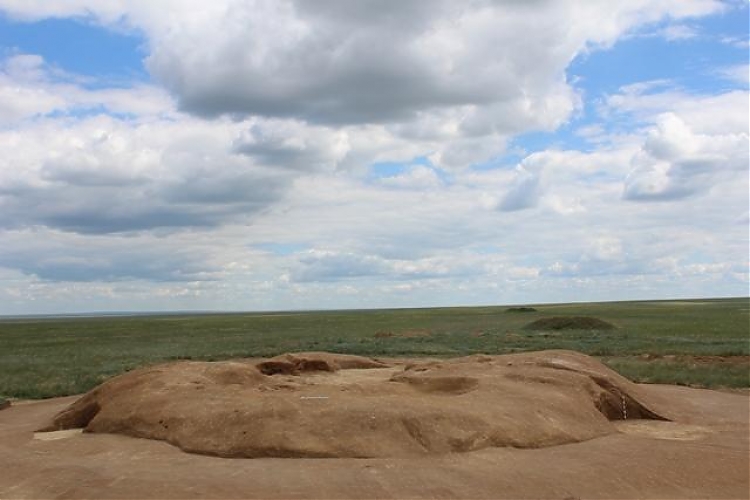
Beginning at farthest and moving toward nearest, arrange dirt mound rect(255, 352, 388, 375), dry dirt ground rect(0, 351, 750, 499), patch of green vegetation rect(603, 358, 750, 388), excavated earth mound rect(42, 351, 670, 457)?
patch of green vegetation rect(603, 358, 750, 388)
dirt mound rect(255, 352, 388, 375)
excavated earth mound rect(42, 351, 670, 457)
dry dirt ground rect(0, 351, 750, 499)

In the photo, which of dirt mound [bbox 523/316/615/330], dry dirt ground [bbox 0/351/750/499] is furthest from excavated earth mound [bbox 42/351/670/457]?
dirt mound [bbox 523/316/615/330]

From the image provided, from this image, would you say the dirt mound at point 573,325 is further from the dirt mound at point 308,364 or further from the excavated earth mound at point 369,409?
the excavated earth mound at point 369,409

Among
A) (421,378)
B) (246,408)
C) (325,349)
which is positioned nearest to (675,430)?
(421,378)

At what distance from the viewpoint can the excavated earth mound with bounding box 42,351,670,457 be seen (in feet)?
35.7

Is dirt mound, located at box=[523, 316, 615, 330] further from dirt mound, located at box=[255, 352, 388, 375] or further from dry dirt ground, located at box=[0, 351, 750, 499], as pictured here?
dry dirt ground, located at box=[0, 351, 750, 499]

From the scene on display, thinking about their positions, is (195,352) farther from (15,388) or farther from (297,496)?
(297,496)

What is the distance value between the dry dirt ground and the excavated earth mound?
0.11 ft

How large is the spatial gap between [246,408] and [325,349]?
2509 cm

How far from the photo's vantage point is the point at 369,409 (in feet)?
37.8

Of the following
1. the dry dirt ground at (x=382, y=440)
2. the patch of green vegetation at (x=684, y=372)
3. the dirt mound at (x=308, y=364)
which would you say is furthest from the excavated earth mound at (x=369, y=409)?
the patch of green vegetation at (x=684, y=372)

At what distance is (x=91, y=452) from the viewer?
11.5 meters

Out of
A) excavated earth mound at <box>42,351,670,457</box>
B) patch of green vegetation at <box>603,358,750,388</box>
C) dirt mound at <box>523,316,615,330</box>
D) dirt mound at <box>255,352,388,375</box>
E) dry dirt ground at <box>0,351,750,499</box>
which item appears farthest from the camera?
dirt mound at <box>523,316,615,330</box>

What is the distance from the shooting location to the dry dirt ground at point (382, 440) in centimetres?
914

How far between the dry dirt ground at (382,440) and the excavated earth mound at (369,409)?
0.11ft
